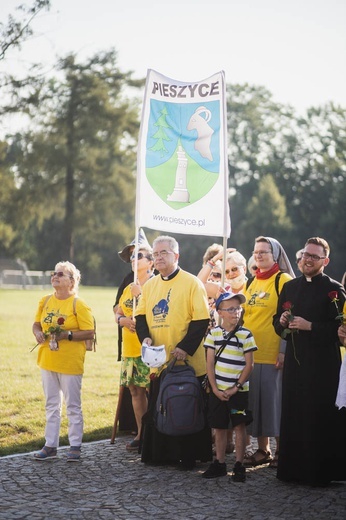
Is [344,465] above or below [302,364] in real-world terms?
below

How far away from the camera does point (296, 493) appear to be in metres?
6.95

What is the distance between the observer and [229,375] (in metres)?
7.62

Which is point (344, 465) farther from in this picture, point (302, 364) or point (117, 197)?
point (117, 197)

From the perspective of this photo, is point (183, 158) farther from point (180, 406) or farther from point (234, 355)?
point (180, 406)

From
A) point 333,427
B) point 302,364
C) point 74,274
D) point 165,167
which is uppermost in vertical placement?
point 165,167

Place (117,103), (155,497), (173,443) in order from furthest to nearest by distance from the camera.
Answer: (117,103) → (173,443) → (155,497)

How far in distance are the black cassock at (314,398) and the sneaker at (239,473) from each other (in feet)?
1.06

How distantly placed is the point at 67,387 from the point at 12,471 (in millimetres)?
1036

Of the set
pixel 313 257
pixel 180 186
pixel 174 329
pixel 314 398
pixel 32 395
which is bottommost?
pixel 32 395

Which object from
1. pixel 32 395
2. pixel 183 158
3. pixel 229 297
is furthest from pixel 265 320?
pixel 32 395

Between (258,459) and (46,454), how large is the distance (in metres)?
2.14

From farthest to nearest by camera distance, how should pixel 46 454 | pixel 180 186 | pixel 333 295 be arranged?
pixel 180 186
pixel 46 454
pixel 333 295

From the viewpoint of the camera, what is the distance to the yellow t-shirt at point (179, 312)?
8102mm

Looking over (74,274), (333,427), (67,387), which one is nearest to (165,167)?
(74,274)
